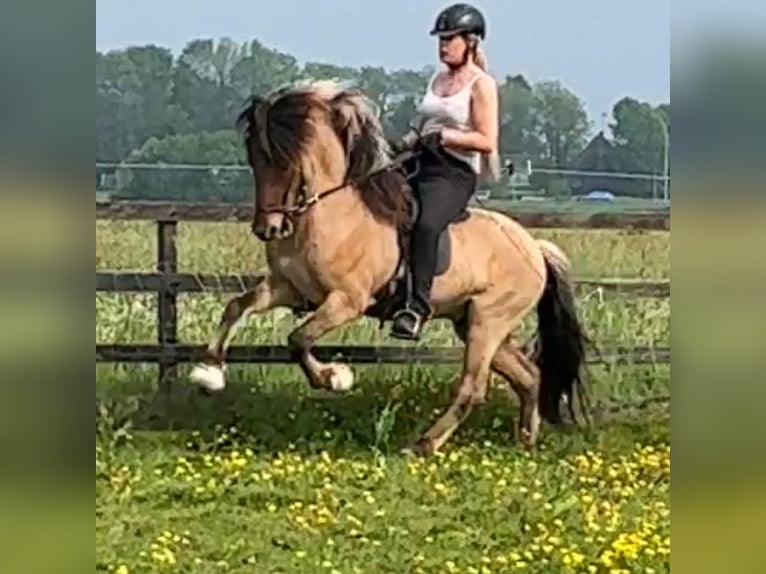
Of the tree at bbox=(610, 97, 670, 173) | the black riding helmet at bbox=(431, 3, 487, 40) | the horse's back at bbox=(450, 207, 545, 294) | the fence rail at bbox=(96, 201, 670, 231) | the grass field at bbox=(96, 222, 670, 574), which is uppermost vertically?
the black riding helmet at bbox=(431, 3, 487, 40)

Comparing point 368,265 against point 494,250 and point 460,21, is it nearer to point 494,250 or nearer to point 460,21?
point 494,250

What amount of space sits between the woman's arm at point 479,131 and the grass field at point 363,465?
0.27 m

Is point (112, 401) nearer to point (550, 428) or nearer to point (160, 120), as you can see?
point (160, 120)

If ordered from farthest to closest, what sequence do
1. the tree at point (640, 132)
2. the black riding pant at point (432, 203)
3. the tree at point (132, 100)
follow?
the black riding pant at point (432, 203) → the tree at point (640, 132) → the tree at point (132, 100)

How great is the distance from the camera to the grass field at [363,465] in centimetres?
302

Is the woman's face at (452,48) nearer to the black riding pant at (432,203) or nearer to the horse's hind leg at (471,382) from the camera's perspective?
the black riding pant at (432,203)

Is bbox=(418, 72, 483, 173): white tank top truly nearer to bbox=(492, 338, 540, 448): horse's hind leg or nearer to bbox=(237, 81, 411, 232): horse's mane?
bbox=(237, 81, 411, 232): horse's mane

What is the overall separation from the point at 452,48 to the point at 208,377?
2.88 ft

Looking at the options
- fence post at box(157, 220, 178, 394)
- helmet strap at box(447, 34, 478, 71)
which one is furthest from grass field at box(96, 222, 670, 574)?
helmet strap at box(447, 34, 478, 71)

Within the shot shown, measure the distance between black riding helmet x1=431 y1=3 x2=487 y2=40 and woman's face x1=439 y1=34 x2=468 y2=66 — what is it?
12mm

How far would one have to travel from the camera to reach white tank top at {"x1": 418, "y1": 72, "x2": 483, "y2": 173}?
3035mm

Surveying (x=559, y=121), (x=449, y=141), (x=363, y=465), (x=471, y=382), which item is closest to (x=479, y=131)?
(x=449, y=141)

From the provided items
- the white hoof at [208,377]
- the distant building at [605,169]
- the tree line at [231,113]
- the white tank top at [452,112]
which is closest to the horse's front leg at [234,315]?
the white hoof at [208,377]

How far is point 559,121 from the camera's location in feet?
9.95
